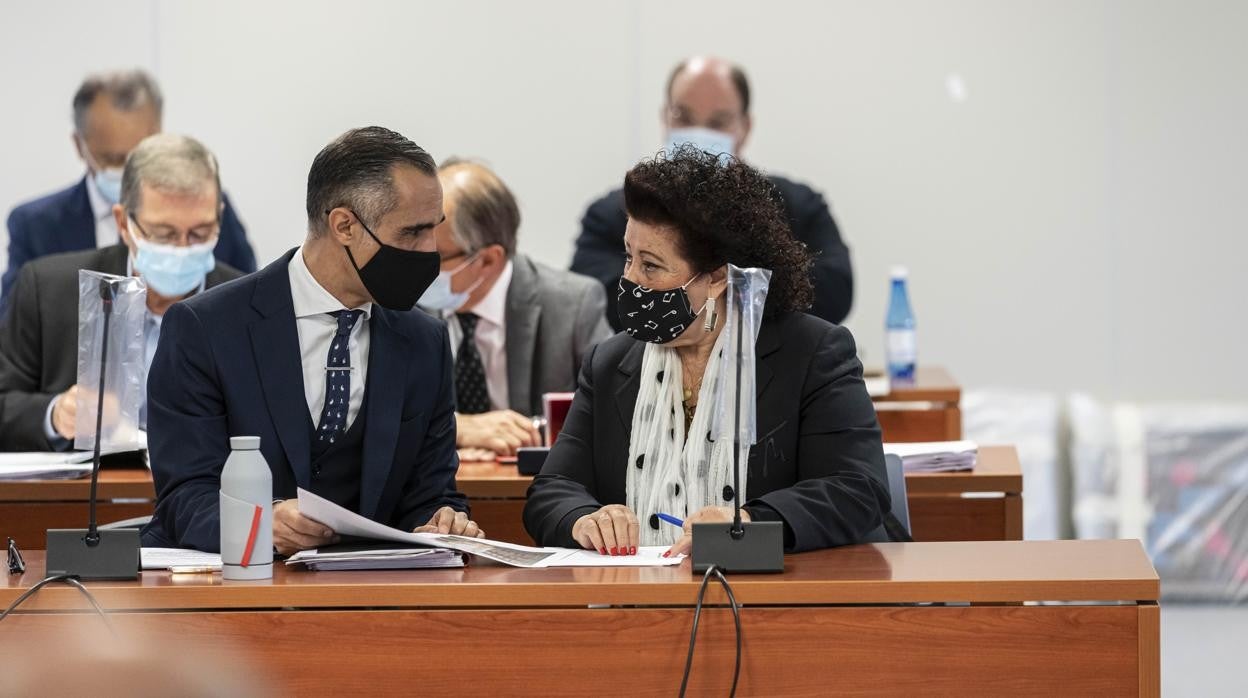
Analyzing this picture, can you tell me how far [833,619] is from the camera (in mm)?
2205

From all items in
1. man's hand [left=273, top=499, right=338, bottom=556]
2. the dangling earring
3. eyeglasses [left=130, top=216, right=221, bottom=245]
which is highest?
eyeglasses [left=130, top=216, right=221, bottom=245]

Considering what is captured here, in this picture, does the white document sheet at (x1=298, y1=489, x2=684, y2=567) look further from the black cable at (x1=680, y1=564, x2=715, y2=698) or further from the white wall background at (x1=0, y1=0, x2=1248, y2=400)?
the white wall background at (x1=0, y1=0, x2=1248, y2=400)

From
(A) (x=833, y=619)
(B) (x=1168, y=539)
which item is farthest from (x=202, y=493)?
(B) (x=1168, y=539)

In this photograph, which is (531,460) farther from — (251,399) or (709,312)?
(251,399)

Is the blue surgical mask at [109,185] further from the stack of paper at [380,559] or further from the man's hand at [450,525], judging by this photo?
the stack of paper at [380,559]

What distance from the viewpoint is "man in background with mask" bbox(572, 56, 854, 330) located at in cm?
489

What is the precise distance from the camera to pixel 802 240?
16.4 feet

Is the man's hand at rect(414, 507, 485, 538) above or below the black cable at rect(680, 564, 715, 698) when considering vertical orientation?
above

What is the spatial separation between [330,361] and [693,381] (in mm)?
640

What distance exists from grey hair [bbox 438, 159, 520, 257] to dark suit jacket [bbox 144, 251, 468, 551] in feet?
4.41

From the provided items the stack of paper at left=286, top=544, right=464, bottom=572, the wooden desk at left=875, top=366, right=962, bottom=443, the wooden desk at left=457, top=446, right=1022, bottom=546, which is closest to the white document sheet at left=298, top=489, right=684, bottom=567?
the stack of paper at left=286, top=544, right=464, bottom=572

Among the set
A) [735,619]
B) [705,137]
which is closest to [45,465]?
[735,619]

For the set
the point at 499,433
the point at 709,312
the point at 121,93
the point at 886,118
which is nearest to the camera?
the point at 709,312

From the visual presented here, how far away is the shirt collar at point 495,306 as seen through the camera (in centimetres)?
424
